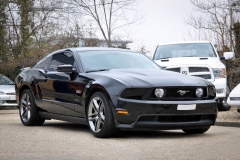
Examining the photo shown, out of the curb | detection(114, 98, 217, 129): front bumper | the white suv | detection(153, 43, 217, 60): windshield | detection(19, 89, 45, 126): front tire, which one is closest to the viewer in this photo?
detection(114, 98, 217, 129): front bumper

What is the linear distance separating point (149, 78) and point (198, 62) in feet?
21.6

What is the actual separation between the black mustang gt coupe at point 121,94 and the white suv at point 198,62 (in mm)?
4462

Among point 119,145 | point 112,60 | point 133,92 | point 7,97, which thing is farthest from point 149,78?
point 7,97

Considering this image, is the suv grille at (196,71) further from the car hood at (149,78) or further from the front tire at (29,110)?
the car hood at (149,78)

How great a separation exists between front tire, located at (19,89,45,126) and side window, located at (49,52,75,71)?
2.66 ft

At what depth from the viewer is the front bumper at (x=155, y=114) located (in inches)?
355

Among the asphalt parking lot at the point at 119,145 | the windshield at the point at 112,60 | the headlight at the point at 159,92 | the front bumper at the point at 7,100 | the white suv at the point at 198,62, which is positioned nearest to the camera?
the asphalt parking lot at the point at 119,145

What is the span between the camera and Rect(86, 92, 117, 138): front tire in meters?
9.23

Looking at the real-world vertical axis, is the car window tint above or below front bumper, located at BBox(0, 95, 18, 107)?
above

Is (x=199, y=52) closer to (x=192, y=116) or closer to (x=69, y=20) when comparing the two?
(x=192, y=116)

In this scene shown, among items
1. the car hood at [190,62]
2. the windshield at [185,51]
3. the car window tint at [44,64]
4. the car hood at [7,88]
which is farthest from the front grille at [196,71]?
the car hood at [7,88]

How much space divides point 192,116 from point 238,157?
7.11 ft

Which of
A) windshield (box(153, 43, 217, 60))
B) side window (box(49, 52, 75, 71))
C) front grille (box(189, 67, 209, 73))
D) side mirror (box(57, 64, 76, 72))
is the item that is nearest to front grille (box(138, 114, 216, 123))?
side mirror (box(57, 64, 76, 72))

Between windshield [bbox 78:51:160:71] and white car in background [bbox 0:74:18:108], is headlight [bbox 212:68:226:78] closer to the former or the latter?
windshield [bbox 78:51:160:71]
